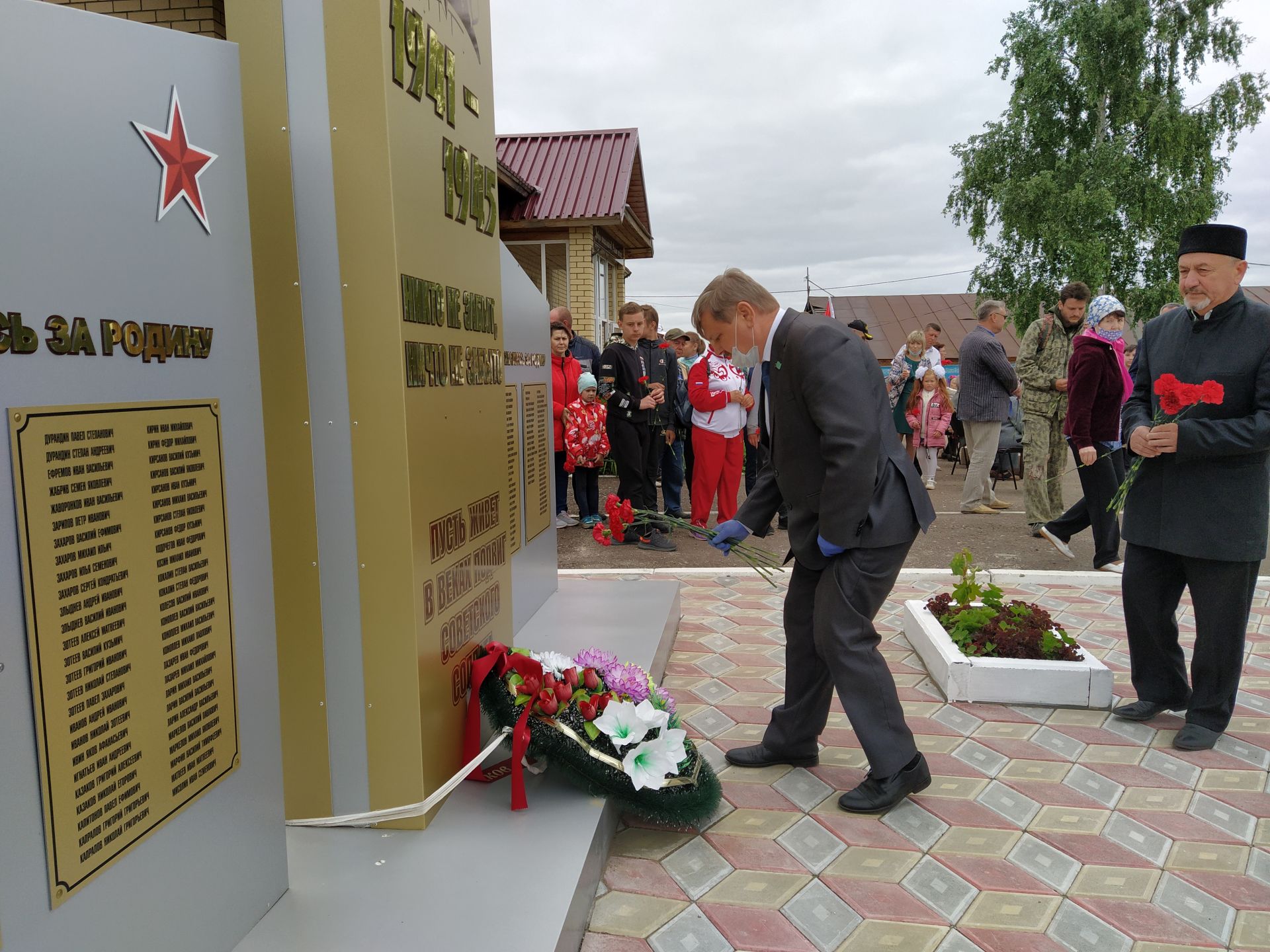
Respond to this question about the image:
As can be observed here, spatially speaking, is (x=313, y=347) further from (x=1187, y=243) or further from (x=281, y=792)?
(x=1187, y=243)

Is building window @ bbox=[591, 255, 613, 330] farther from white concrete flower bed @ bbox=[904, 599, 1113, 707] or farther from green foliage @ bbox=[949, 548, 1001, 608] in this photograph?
white concrete flower bed @ bbox=[904, 599, 1113, 707]

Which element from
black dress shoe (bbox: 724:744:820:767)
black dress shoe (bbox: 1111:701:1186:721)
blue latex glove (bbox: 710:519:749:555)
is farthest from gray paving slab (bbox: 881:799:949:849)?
black dress shoe (bbox: 1111:701:1186:721)

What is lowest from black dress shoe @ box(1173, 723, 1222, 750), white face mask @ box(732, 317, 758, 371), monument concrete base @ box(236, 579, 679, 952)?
black dress shoe @ box(1173, 723, 1222, 750)

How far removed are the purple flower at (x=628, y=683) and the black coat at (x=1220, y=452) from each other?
2.29 m

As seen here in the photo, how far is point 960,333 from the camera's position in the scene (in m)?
27.5

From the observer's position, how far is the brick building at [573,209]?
1443 centimetres

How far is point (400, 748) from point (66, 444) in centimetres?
140

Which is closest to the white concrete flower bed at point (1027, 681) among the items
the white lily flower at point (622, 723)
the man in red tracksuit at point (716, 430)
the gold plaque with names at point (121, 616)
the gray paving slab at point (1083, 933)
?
the gray paving slab at point (1083, 933)

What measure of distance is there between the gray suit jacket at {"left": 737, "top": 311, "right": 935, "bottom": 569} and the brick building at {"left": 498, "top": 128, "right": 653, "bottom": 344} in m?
10.8

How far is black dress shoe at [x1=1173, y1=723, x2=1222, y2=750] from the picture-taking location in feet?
12.0

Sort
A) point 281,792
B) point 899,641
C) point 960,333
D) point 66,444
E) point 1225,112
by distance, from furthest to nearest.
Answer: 1. point 960,333
2. point 1225,112
3. point 899,641
4. point 281,792
5. point 66,444

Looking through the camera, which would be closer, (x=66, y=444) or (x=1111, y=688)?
(x=66, y=444)

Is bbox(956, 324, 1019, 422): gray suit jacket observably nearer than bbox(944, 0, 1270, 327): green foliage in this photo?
Yes

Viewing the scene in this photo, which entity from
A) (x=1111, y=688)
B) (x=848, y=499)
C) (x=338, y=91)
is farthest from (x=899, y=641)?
(x=338, y=91)
